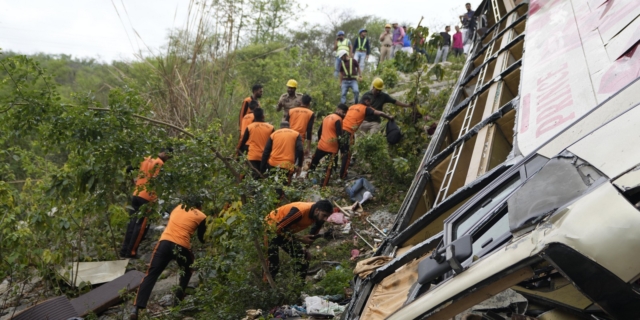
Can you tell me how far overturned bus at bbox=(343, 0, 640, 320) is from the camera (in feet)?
6.43

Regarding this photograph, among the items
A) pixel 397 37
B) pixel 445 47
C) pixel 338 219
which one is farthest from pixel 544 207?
pixel 445 47

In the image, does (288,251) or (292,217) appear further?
(288,251)

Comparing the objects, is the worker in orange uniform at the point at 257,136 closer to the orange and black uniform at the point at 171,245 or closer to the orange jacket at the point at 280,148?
the orange jacket at the point at 280,148

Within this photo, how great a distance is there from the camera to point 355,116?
9.34m

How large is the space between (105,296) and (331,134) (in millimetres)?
4028

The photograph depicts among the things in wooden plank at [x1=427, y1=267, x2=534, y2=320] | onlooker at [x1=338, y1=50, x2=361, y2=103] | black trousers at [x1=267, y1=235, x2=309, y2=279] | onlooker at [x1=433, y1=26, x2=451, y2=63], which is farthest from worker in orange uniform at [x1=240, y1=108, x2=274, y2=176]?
onlooker at [x1=433, y1=26, x2=451, y2=63]

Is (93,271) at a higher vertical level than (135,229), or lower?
lower

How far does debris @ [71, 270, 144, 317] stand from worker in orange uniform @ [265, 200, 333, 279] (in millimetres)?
1940

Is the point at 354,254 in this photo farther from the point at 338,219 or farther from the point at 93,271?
the point at 93,271

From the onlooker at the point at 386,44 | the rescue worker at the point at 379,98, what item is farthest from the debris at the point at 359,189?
the onlooker at the point at 386,44

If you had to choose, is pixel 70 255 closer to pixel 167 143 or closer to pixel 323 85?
pixel 167 143

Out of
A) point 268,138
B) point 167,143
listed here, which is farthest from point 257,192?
point 268,138

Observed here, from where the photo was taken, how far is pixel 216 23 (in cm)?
980

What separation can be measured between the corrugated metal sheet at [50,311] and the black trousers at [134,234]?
2.16m
